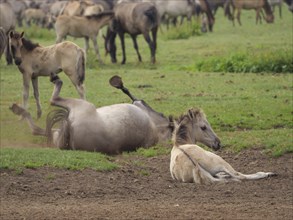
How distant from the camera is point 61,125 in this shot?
14.4 metres

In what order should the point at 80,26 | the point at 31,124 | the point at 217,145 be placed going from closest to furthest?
the point at 217,145, the point at 31,124, the point at 80,26

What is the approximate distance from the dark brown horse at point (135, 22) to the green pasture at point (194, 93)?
2.06 ft

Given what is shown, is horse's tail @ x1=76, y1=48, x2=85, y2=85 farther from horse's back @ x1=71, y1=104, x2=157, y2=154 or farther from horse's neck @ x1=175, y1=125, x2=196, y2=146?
horse's neck @ x1=175, y1=125, x2=196, y2=146

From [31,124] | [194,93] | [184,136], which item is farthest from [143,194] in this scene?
[194,93]

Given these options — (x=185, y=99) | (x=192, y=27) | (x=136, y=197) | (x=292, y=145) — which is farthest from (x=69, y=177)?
(x=192, y=27)

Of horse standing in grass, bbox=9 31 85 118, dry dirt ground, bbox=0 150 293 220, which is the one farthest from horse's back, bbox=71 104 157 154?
horse standing in grass, bbox=9 31 85 118

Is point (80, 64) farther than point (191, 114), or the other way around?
point (80, 64)

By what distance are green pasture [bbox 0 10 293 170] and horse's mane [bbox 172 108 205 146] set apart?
2.89ft

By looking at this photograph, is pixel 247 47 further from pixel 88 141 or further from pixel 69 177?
pixel 69 177

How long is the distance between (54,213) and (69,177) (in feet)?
8.28

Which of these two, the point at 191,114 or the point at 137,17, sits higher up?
the point at 191,114

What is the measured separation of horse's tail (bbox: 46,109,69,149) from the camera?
14.2 m

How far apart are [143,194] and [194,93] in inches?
347

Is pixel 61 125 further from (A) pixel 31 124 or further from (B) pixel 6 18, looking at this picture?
(B) pixel 6 18
